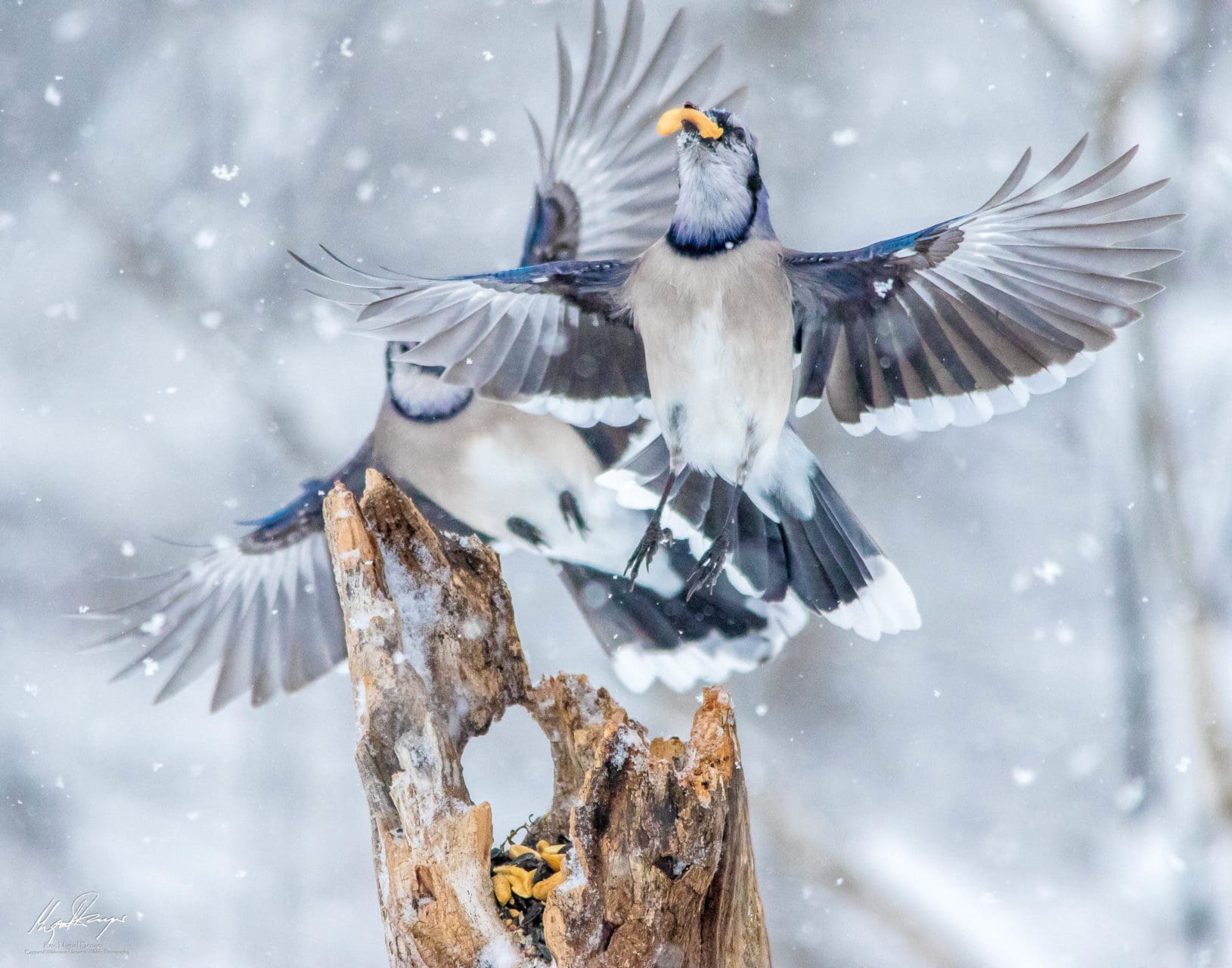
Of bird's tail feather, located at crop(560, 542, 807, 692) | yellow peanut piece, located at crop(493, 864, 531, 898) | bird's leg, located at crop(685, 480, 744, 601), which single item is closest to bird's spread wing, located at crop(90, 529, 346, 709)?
bird's tail feather, located at crop(560, 542, 807, 692)

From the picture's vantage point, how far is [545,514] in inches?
109

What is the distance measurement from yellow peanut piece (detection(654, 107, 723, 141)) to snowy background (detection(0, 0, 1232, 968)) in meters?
1.83

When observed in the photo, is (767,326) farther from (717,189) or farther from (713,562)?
(713,562)

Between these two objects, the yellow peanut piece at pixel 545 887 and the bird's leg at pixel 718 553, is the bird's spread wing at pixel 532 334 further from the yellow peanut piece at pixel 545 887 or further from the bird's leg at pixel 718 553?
the yellow peanut piece at pixel 545 887

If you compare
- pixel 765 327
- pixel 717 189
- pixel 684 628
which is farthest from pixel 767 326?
pixel 684 628

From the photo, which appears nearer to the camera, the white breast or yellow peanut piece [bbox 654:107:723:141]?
yellow peanut piece [bbox 654:107:723:141]

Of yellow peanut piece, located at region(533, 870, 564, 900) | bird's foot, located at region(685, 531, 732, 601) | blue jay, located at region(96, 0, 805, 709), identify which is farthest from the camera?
blue jay, located at region(96, 0, 805, 709)

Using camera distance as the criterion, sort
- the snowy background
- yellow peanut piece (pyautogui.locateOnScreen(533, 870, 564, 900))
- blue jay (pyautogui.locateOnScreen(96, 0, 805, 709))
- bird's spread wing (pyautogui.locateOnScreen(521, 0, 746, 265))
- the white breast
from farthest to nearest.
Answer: the snowy background < bird's spread wing (pyautogui.locateOnScreen(521, 0, 746, 265)) < blue jay (pyautogui.locateOnScreen(96, 0, 805, 709)) < the white breast < yellow peanut piece (pyautogui.locateOnScreen(533, 870, 564, 900))

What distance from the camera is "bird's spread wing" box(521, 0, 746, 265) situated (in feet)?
9.39

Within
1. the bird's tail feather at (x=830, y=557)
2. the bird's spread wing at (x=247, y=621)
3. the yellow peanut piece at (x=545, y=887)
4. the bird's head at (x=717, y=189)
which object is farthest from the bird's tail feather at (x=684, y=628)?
the yellow peanut piece at (x=545, y=887)

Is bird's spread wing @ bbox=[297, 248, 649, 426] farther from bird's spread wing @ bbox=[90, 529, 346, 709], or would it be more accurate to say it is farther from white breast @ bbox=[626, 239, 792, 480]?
bird's spread wing @ bbox=[90, 529, 346, 709]

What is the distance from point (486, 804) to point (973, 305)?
120cm

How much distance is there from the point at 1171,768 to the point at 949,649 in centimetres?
84

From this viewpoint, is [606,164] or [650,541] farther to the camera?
[606,164]
